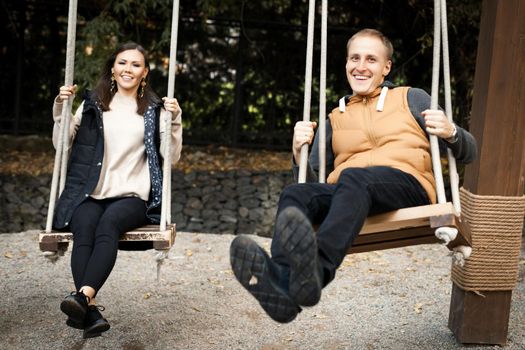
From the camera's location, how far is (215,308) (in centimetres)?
458

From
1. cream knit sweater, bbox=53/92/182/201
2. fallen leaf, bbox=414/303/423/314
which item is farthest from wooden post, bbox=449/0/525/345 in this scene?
cream knit sweater, bbox=53/92/182/201

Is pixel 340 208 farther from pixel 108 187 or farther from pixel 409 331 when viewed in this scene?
pixel 409 331

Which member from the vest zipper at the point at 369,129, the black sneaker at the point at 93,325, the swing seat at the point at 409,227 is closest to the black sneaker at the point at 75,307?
the black sneaker at the point at 93,325

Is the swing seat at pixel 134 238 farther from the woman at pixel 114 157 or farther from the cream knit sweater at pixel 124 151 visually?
the cream knit sweater at pixel 124 151

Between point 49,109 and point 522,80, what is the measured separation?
7.57m

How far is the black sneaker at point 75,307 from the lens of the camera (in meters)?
2.96

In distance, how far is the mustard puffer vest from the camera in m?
2.93

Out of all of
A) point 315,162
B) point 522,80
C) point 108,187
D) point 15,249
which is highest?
point 522,80

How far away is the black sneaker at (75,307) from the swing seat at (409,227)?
113cm

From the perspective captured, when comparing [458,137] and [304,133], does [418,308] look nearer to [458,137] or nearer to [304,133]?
[458,137]

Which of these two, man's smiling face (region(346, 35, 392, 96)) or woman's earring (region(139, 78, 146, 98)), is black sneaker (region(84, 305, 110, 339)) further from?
man's smiling face (region(346, 35, 392, 96))

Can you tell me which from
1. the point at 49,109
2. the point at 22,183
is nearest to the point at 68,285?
the point at 22,183

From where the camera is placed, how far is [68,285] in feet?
16.1

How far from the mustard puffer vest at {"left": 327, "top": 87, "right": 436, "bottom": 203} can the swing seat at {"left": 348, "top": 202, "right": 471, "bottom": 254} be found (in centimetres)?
19
